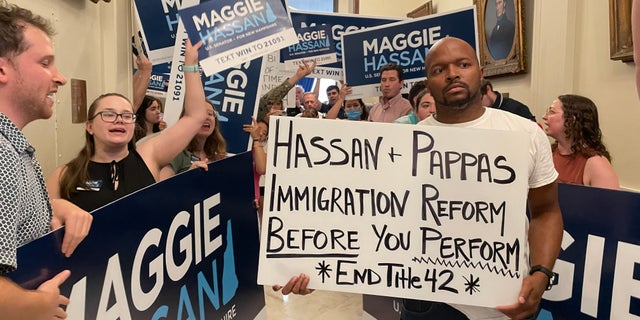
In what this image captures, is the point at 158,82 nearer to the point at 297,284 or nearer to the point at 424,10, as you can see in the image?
the point at 297,284

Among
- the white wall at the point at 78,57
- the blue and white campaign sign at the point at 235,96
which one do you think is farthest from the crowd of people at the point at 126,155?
the white wall at the point at 78,57

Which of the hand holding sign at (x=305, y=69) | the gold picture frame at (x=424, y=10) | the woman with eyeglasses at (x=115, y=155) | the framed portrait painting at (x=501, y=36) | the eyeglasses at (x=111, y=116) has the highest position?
the gold picture frame at (x=424, y=10)

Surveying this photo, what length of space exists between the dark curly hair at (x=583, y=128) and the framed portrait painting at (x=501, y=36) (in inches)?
58.6

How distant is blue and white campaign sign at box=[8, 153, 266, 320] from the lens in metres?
1.14

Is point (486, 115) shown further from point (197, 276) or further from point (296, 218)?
point (197, 276)

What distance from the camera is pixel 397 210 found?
51.6 inches

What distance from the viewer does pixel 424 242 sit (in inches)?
51.2

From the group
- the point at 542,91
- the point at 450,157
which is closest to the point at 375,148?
the point at 450,157

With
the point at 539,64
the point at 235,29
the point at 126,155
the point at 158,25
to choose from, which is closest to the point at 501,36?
the point at 539,64

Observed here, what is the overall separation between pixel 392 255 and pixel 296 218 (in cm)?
27

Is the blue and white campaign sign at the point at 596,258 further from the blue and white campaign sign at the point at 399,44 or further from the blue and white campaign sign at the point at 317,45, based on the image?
the blue and white campaign sign at the point at 317,45

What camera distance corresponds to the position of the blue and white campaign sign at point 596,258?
1698 millimetres

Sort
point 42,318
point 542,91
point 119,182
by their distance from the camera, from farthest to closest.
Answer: point 542,91
point 119,182
point 42,318

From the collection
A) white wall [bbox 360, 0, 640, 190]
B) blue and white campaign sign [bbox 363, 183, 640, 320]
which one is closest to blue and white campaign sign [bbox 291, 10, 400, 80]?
white wall [bbox 360, 0, 640, 190]
